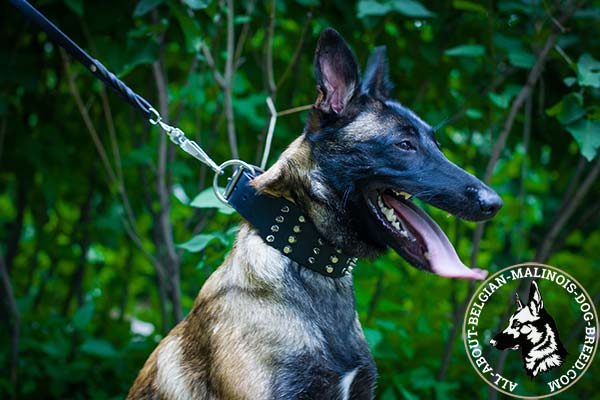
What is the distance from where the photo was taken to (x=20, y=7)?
Result: 2.80 meters

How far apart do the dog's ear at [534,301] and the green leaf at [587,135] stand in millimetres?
904

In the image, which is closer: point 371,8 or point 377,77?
point 377,77

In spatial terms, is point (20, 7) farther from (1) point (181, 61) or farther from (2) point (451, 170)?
(1) point (181, 61)

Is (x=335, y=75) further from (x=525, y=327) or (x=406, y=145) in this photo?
(x=525, y=327)

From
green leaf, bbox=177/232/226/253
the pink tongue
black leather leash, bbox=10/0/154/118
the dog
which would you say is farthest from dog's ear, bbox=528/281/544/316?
black leather leash, bbox=10/0/154/118

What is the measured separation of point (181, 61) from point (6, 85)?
4.02 ft

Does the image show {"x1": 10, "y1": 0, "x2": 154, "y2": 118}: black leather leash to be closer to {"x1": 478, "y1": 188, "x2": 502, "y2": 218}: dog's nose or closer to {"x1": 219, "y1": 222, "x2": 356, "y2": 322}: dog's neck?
{"x1": 219, "y1": 222, "x2": 356, "y2": 322}: dog's neck

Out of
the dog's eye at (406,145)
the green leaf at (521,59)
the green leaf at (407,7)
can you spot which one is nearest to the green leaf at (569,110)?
the green leaf at (521,59)

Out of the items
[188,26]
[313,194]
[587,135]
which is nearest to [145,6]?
[188,26]

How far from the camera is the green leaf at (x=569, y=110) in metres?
3.29

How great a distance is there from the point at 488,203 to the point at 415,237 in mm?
262

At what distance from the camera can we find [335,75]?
267 centimetres

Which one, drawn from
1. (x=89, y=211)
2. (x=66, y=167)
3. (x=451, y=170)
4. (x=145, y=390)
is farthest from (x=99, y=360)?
(x=451, y=170)

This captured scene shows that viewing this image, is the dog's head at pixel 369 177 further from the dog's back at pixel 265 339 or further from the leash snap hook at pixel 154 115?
the leash snap hook at pixel 154 115
